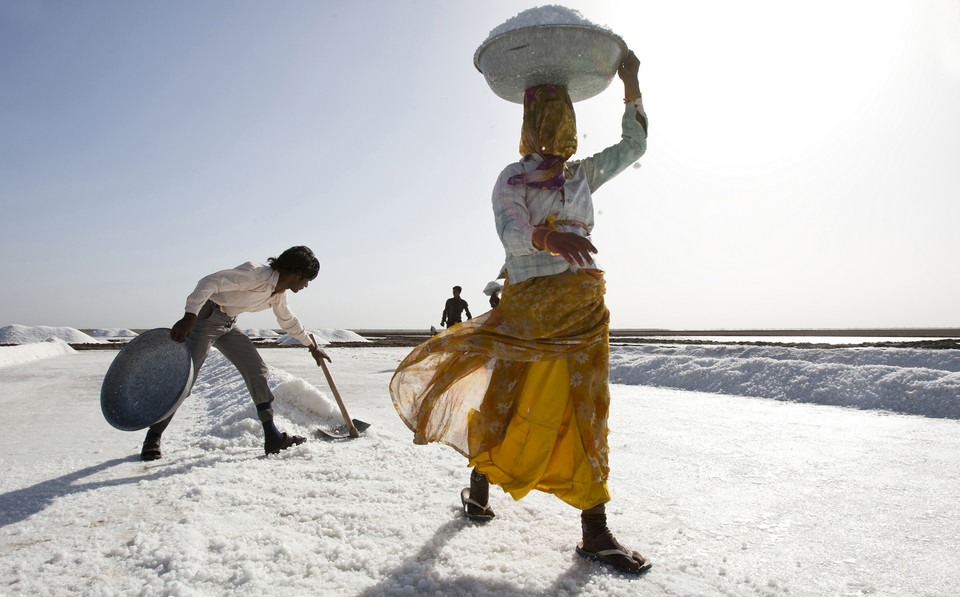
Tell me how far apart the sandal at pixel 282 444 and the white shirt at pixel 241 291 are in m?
0.85

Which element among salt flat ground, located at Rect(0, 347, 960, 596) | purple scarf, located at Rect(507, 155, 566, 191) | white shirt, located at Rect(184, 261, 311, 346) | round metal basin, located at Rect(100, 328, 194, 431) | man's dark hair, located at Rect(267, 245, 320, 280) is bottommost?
salt flat ground, located at Rect(0, 347, 960, 596)

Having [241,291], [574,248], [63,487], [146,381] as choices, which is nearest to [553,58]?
[574,248]

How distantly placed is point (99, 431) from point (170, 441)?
0.86 meters

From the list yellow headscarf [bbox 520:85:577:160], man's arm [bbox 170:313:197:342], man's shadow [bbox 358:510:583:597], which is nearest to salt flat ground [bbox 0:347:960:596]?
man's shadow [bbox 358:510:583:597]

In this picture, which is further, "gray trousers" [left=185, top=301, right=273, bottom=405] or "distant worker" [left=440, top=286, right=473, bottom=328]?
"distant worker" [left=440, top=286, right=473, bottom=328]

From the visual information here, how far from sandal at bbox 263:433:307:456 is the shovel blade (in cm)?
27

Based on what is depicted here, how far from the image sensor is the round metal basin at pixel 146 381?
3.20m

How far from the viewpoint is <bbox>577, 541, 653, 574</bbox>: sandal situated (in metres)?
1.72

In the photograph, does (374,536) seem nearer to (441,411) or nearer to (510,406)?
(441,411)

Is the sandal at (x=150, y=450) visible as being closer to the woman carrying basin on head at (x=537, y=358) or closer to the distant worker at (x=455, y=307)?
the woman carrying basin on head at (x=537, y=358)

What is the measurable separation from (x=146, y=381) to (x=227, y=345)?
51 centimetres

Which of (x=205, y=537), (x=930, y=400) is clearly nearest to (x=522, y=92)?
(x=205, y=537)

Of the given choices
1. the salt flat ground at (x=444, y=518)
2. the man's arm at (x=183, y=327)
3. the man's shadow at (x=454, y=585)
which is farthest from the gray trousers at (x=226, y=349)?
the man's shadow at (x=454, y=585)

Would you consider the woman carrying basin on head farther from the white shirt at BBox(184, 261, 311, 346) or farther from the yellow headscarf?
the white shirt at BBox(184, 261, 311, 346)
